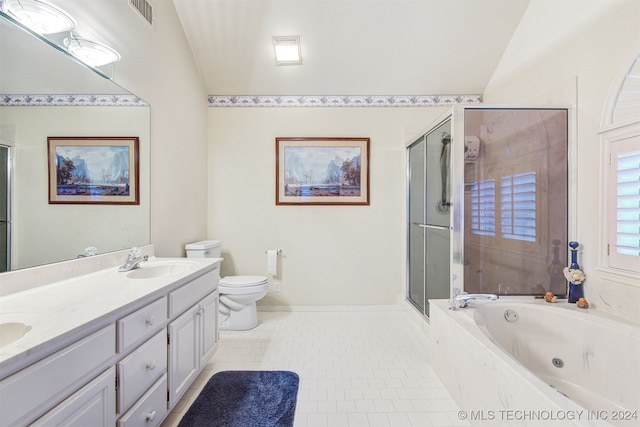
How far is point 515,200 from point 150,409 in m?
2.72

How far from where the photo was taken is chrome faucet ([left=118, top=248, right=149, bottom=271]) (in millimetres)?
1603

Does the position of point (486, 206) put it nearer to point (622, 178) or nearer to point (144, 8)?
point (622, 178)

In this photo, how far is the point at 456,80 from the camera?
2.83 metres

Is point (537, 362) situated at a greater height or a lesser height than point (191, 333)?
lesser

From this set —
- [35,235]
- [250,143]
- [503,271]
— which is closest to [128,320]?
[35,235]

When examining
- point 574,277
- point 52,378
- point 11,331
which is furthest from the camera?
point 574,277

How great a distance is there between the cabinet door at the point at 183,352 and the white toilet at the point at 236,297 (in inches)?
30.0

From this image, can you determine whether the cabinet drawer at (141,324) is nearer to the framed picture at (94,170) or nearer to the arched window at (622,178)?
the framed picture at (94,170)

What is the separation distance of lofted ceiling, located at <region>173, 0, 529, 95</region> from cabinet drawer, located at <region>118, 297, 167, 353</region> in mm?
2389

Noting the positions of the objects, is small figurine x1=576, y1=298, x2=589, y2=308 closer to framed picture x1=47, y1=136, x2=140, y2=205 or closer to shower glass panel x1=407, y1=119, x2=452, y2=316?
shower glass panel x1=407, y1=119, x2=452, y2=316

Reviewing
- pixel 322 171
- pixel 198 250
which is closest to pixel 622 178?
pixel 322 171

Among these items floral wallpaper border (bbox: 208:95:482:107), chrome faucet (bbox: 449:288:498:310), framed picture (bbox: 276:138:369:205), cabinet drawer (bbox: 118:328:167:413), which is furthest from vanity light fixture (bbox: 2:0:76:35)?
chrome faucet (bbox: 449:288:498:310)

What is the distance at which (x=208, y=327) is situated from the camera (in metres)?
1.79

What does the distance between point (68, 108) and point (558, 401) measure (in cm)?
251
